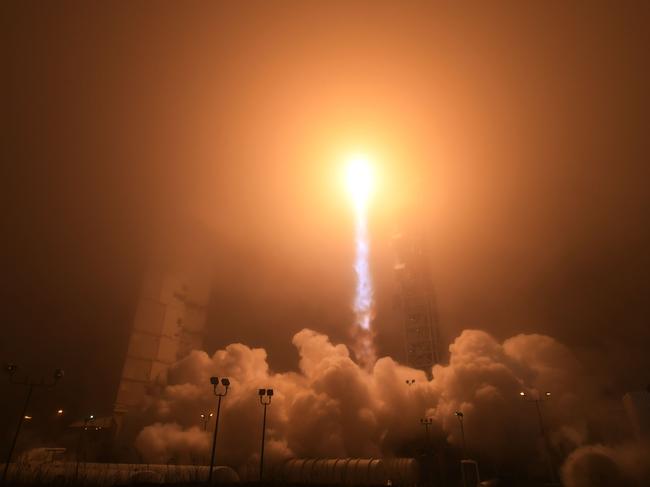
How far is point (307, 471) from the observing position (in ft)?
178

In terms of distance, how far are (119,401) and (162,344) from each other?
10939 mm

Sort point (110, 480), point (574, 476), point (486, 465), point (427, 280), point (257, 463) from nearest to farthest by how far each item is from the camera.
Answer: point (110, 480) → point (574, 476) → point (257, 463) → point (486, 465) → point (427, 280)

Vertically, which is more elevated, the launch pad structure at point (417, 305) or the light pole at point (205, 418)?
the launch pad structure at point (417, 305)

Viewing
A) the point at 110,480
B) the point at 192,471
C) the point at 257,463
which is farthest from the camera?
the point at 257,463

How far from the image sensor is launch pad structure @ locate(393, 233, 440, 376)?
83312mm

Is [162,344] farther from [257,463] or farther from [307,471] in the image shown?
[307,471]

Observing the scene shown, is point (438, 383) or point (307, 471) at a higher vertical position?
point (438, 383)

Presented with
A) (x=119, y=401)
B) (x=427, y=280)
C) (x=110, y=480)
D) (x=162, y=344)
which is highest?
(x=427, y=280)

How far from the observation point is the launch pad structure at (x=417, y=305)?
8331cm

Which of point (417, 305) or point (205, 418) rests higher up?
point (417, 305)

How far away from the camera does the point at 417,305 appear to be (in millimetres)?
84250

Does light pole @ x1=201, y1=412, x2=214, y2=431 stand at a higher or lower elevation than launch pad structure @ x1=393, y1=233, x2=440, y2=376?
lower

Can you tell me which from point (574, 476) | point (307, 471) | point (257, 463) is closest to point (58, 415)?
point (257, 463)

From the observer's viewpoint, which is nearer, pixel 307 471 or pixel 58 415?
pixel 307 471
